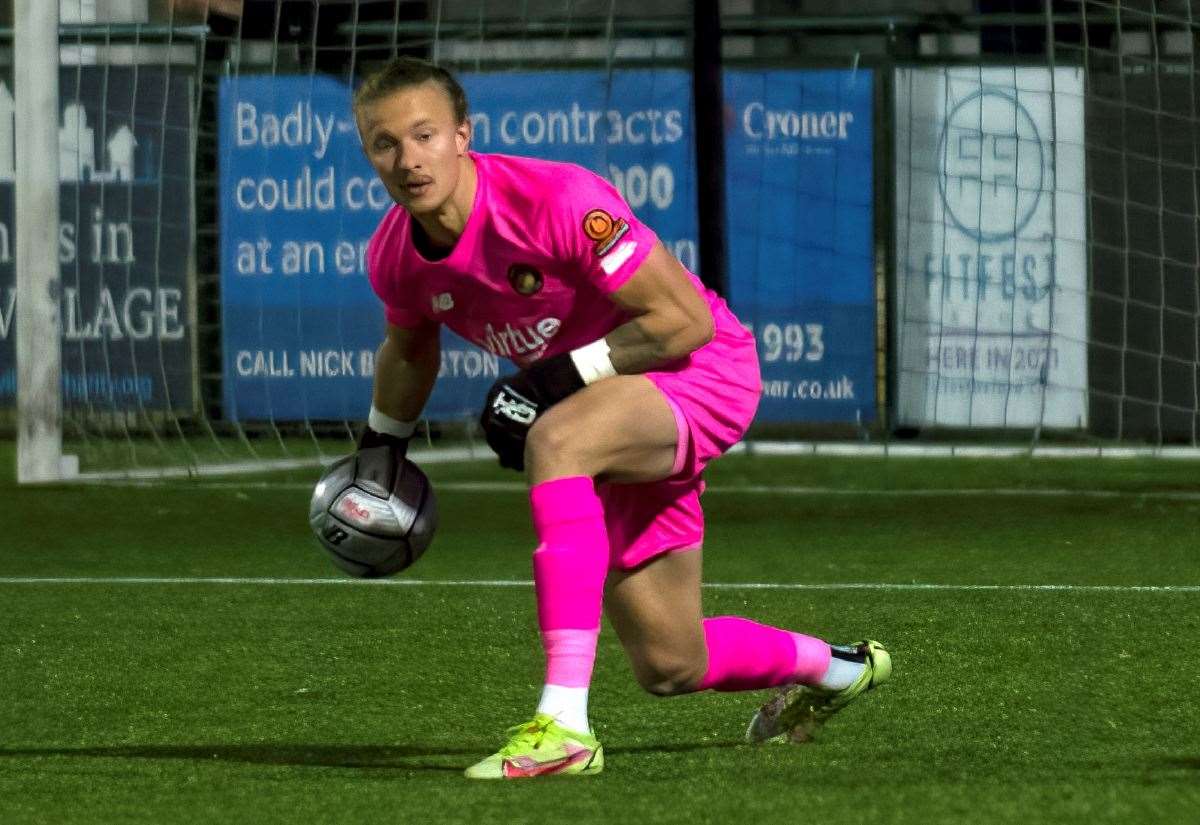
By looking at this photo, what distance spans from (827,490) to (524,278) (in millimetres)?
6278

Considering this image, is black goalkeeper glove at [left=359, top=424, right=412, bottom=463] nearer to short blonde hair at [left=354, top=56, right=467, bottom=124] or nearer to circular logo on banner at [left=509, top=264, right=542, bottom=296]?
circular logo on banner at [left=509, top=264, right=542, bottom=296]

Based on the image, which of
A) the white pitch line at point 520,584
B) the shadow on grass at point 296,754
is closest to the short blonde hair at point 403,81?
the shadow on grass at point 296,754

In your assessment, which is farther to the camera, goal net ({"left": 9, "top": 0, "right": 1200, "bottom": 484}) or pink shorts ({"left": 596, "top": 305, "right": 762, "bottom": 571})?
goal net ({"left": 9, "top": 0, "right": 1200, "bottom": 484})

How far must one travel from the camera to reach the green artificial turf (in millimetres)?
3891

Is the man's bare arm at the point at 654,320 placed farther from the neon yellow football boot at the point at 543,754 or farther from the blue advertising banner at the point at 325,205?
the blue advertising banner at the point at 325,205

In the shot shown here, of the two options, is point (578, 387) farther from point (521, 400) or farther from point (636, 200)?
point (636, 200)

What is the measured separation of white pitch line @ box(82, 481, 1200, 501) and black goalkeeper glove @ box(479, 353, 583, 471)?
5.96 meters

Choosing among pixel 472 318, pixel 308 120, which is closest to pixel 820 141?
pixel 308 120

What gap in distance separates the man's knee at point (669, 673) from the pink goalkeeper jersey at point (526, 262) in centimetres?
63

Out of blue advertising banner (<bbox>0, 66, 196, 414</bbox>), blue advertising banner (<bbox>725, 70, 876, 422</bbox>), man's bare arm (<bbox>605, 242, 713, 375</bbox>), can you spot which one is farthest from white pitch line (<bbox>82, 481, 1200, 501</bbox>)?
man's bare arm (<bbox>605, 242, 713, 375</bbox>)

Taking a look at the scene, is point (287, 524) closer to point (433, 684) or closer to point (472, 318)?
point (433, 684)

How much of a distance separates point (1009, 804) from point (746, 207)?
332 inches

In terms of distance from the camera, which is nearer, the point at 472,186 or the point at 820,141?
the point at 472,186

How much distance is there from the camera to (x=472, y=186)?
432cm
